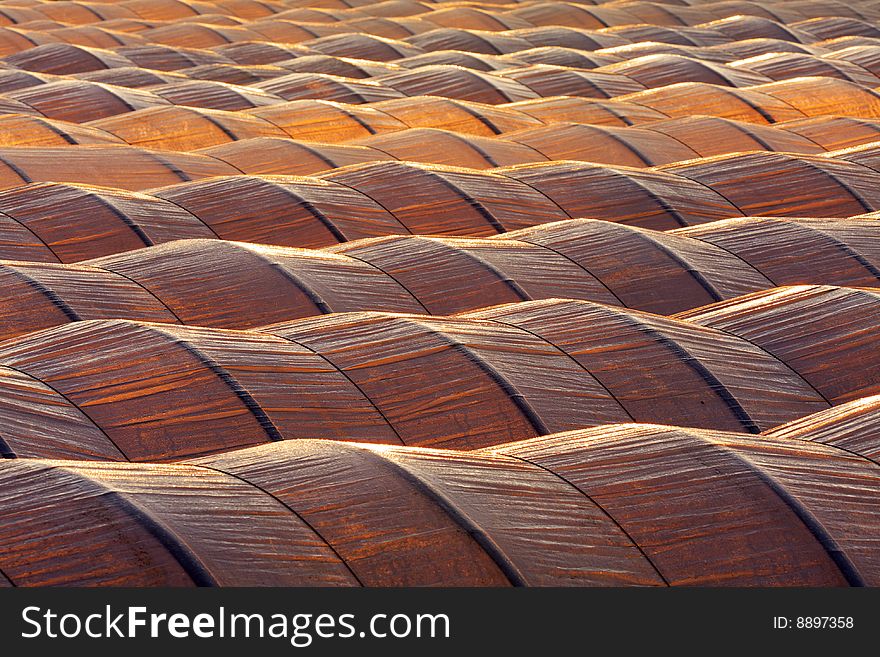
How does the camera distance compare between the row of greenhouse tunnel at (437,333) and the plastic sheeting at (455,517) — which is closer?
the plastic sheeting at (455,517)

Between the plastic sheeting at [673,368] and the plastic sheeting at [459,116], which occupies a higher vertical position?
the plastic sheeting at [673,368]

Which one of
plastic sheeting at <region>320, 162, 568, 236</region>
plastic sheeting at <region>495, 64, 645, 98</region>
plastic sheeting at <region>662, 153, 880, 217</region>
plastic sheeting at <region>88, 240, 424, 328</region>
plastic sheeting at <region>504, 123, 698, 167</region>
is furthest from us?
plastic sheeting at <region>495, 64, 645, 98</region>

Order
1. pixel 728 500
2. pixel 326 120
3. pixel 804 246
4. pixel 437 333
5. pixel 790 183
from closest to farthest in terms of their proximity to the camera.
Answer: pixel 728 500
pixel 437 333
pixel 804 246
pixel 790 183
pixel 326 120

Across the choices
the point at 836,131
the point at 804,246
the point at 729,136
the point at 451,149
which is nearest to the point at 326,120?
the point at 451,149

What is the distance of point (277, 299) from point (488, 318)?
320cm

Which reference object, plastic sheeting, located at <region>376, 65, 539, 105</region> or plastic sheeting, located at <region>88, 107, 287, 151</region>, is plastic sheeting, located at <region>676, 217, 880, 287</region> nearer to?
plastic sheeting, located at <region>88, 107, 287, 151</region>

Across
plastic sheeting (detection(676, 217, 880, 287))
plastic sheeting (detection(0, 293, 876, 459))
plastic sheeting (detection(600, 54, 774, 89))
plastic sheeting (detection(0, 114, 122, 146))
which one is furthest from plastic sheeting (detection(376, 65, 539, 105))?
plastic sheeting (detection(0, 293, 876, 459))

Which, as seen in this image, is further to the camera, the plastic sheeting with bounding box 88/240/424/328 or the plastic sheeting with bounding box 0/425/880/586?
the plastic sheeting with bounding box 88/240/424/328

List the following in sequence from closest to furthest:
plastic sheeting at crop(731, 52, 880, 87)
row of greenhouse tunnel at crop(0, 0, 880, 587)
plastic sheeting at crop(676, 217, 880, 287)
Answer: row of greenhouse tunnel at crop(0, 0, 880, 587), plastic sheeting at crop(676, 217, 880, 287), plastic sheeting at crop(731, 52, 880, 87)

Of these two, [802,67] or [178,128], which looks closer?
[178,128]

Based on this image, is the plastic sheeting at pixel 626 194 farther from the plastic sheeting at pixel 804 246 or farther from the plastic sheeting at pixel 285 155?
the plastic sheeting at pixel 285 155

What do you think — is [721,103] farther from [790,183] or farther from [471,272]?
[471,272]

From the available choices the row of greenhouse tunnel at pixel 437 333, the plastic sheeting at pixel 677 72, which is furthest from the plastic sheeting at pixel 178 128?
the plastic sheeting at pixel 677 72

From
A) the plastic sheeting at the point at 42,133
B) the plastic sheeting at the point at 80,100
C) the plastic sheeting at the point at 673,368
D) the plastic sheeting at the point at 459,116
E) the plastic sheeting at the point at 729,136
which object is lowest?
the plastic sheeting at the point at 80,100
